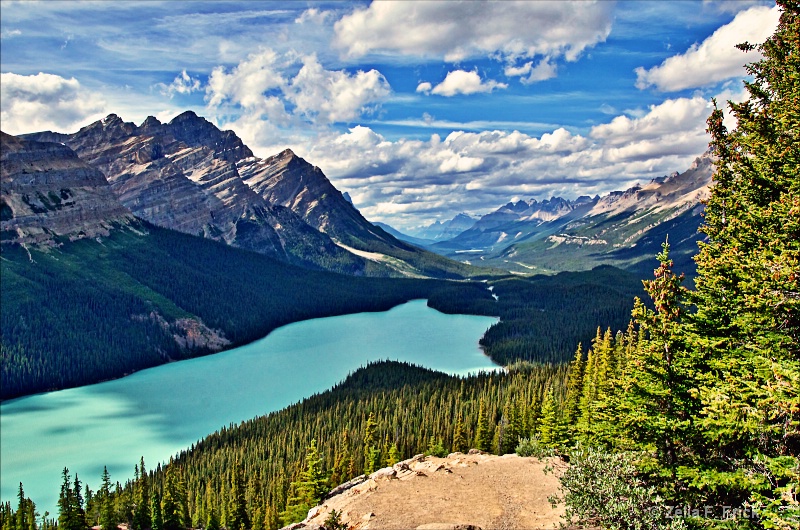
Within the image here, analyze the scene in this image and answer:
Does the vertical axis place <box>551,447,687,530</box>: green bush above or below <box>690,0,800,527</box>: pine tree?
below

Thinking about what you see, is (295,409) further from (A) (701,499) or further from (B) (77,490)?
(A) (701,499)

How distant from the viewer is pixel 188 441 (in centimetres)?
10225

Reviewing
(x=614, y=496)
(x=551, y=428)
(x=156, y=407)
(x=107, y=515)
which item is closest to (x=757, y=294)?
(x=614, y=496)

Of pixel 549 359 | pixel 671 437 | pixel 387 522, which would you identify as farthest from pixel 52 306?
pixel 671 437

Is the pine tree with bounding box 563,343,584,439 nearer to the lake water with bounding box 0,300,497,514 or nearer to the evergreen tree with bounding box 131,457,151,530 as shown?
the evergreen tree with bounding box 131,457,151,530

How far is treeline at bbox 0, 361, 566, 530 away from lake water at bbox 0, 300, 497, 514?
8.93 metres

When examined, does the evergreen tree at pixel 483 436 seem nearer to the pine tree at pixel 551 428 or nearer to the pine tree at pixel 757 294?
the pine tree at pixel 551 428

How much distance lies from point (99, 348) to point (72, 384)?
23.2 meters

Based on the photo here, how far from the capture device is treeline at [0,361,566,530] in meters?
61.7

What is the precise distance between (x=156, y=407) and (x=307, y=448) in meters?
74.4

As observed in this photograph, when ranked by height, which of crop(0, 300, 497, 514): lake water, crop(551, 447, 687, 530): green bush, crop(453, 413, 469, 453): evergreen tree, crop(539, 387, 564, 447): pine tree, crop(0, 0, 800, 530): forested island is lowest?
crop(0, 300, 497, 514): lake water

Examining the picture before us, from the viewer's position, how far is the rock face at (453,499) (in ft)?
99.1

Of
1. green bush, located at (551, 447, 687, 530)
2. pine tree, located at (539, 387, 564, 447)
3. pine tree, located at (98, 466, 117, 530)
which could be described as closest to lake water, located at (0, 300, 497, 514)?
pine tree, located at (98, 466, 117, 530)

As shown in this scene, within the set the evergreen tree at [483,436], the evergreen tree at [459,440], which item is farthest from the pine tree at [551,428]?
the evergreen tree at [459,440]
